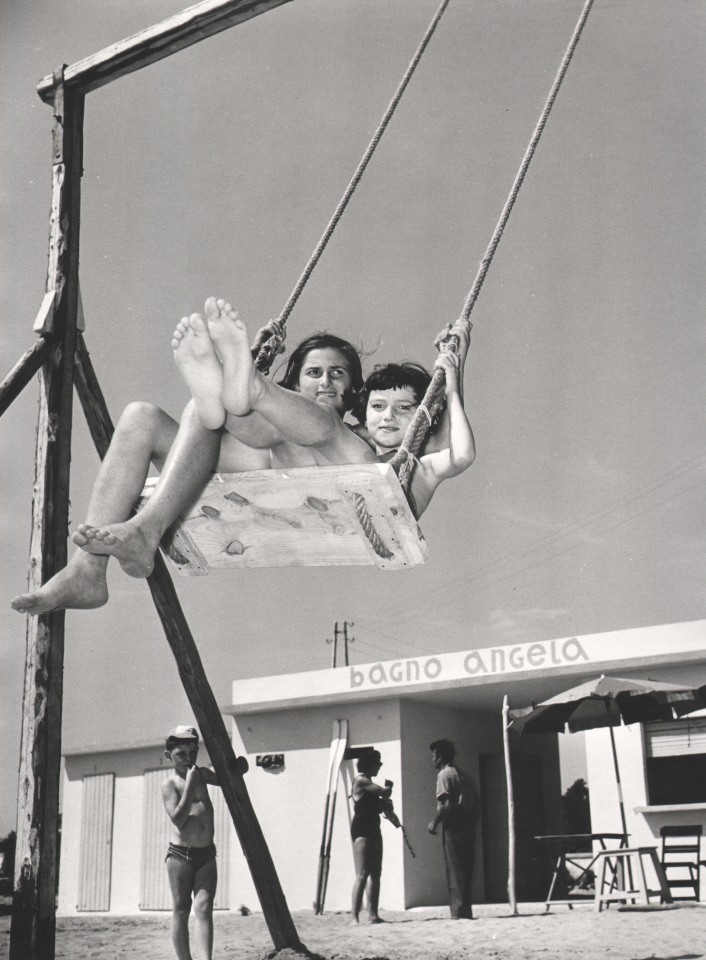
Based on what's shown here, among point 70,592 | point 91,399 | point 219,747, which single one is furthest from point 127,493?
point 219,747

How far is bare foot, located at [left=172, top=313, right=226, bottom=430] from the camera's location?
323cm

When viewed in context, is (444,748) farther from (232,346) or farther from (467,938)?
(232,346)

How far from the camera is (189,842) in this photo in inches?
242

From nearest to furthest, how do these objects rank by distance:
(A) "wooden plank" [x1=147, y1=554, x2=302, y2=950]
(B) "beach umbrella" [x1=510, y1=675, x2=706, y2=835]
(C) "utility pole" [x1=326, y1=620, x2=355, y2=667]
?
1. (A) "wooden plank" [x1=147, y1=554, x2=302, y2=950]
2. (B) "beach umbrella" [x1=510, y1=675, x2=706, y2=835]
3. (C) "utility pole" [x1=326, y1=620, x2=355, y2=667]

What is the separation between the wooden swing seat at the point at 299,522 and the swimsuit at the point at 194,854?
2896 mm

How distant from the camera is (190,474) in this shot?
3.46 meters

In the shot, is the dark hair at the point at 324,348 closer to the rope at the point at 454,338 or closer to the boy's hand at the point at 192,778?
the rope at the point at 454,338

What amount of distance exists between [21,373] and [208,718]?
216cm

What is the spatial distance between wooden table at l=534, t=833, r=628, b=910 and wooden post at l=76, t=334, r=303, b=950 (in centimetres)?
386

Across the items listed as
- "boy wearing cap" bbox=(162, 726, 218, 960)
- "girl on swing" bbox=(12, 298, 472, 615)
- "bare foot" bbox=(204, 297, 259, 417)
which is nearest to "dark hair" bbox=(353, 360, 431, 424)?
"girl on swing" bbox=(12, 298, 472, 615)

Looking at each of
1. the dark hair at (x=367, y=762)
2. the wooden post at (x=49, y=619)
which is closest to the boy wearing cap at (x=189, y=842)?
the wooden post at (x=49, y=619)

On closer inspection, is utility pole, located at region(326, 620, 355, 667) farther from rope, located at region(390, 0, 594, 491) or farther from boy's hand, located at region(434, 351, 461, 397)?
boy's hand, located at region(434, 351, 461, 397)

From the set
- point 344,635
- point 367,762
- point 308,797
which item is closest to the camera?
point 367,762

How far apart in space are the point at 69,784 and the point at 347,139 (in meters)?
13.2
